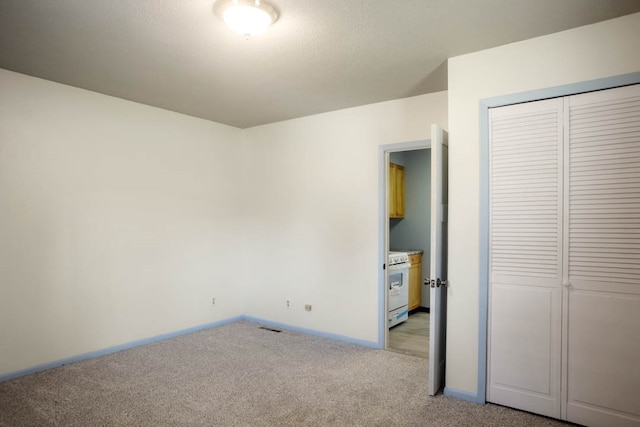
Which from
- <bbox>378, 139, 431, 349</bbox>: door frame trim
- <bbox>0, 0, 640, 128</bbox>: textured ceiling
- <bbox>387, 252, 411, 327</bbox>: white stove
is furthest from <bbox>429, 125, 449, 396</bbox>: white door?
<bbox>387, 252, 411, 327</bbox>: white stove

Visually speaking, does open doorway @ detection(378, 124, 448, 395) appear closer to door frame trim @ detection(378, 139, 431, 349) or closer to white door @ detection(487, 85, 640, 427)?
door frame trim @ detection(378, 139, 431, 349)

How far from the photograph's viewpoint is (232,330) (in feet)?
15.5

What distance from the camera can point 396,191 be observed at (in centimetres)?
585

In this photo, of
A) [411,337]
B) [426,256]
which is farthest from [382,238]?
[426,256]

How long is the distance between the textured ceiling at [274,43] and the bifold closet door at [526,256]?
2.04 feet

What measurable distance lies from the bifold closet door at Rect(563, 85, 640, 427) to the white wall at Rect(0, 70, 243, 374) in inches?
152

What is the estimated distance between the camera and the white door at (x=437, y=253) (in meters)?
2.92

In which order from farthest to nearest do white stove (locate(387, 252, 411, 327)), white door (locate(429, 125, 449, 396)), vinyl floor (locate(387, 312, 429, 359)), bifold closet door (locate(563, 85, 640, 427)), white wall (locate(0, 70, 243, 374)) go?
white stove (locate(387, 252, 411, 327))
vinyl floor (locate(387, 312, 429, 359))
white wall (locate(0, 70, 243, 374))
white door (locate(429, 125, 449, 396))
bifold closet door (locate(563, 85, 640, 427))

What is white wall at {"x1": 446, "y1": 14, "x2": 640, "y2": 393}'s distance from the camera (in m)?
2.65

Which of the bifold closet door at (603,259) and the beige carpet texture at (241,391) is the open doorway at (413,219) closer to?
the beige carpet texture at (241,391)

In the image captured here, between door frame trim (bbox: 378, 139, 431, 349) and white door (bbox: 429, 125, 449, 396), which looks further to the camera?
door frame trim (bbox: 378, 139, 431, 349)

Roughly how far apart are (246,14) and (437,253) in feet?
6.84

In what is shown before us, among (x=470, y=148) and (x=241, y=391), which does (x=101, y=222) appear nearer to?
(x=241, y=391)

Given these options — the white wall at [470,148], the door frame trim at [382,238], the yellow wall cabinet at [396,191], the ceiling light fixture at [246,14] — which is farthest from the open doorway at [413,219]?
the ceiling light fixture at [246,14]
